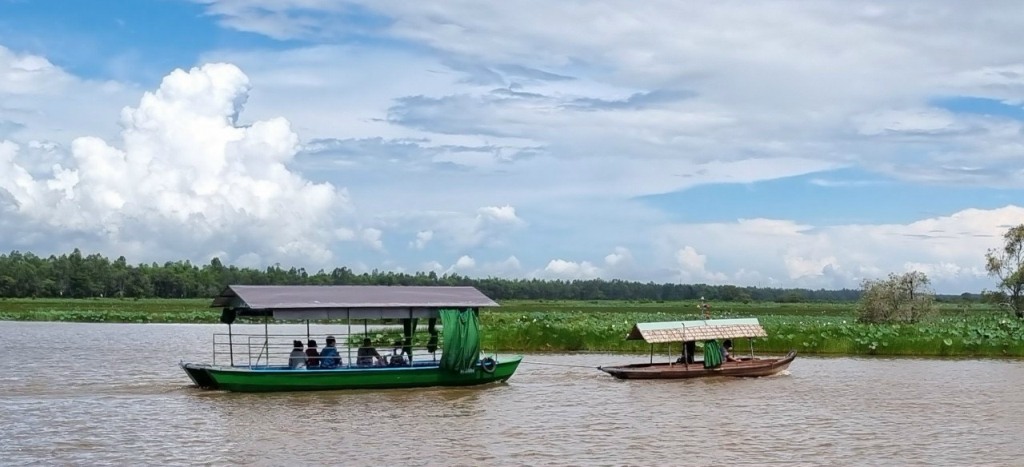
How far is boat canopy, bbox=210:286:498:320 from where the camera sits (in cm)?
2236

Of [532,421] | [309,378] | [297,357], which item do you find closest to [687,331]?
[532,421]

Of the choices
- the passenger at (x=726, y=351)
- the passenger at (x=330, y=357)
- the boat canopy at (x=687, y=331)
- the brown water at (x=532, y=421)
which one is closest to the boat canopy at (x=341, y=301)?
the passenger at (x=330, y=357)

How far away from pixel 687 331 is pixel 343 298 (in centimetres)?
910

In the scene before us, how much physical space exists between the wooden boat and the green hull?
5.29 metres

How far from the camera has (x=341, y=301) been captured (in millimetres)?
23078

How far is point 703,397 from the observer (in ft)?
79.8

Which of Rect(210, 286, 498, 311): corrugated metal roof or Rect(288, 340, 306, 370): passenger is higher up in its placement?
Rect(210, 286, 498, 311): corrugated metal roof

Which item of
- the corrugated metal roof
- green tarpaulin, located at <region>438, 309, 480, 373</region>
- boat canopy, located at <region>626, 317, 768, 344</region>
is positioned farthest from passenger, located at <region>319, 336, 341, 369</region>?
boat canopy, located at <region>626, 317, 768, 344</region>

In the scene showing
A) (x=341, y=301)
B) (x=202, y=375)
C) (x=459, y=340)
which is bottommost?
(x=202, y=375)

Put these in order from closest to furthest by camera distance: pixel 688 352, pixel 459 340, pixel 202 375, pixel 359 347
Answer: pixel 202 375 < pixel 359 347 < pixel 459 340 < pixel 688 352

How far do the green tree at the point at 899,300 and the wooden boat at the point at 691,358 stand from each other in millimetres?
25451

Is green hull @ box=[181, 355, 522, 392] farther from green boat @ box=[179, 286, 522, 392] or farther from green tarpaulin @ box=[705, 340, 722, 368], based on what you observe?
green tarpaulin @ box=[705, 340, 722, 368]

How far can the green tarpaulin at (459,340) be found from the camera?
2402 cm

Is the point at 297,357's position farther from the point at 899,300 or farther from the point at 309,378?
the point at 899,300
